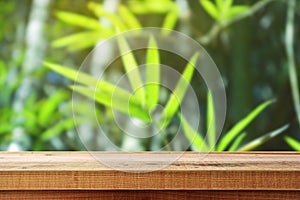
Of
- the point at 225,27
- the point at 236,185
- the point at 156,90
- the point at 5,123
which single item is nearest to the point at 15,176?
the point at 236,185

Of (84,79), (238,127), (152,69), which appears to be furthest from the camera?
(238,127)

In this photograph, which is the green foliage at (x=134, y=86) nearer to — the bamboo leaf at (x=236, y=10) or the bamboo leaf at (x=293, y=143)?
the bamboo leaf at (x=236, y=10)

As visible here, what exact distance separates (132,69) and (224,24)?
490mm

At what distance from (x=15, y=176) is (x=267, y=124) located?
3.98 ft

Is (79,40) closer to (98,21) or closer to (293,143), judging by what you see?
(98,21)

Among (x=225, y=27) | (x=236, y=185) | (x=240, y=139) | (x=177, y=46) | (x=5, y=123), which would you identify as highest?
(x=225, y=27)

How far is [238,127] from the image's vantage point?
1.91 meters

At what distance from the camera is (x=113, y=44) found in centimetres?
193

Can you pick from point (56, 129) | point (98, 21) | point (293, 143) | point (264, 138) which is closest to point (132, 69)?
point (98, 21)

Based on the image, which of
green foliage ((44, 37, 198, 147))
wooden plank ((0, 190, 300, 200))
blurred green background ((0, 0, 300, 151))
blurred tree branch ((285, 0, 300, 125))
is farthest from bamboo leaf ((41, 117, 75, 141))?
blurred tree branch ((285, 0, 300, 125))

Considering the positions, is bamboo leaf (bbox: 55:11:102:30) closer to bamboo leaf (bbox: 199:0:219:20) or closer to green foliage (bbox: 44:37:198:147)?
green foliage (bbox: 44:37:198:147)

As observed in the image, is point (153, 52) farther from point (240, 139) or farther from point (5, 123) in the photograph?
point (5, 123)

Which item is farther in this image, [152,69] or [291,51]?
[291,51]

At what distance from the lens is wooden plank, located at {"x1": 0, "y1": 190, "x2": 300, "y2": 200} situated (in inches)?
41.8
